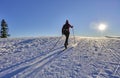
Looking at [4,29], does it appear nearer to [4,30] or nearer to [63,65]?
[4,30]

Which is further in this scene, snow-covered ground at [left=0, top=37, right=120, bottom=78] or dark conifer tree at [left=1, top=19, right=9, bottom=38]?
dark conifer tree at [left=1, top=19, right=9, bottom=38]

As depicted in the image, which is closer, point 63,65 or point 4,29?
point 63,65

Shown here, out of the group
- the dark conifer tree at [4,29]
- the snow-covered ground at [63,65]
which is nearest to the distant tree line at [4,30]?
the dark conifer tree at [4,29]

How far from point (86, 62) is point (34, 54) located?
5097 mm

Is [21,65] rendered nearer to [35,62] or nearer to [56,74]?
[35,62]

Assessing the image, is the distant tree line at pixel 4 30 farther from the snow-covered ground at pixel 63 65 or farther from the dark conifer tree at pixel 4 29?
the snow-covered ground at pixel 63 65

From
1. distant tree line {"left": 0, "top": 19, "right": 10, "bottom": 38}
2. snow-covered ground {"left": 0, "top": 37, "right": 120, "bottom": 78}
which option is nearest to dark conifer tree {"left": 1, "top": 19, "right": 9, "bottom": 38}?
distant tree line {"left": 0, "top": 19, "right": 10, "bottom": 38}

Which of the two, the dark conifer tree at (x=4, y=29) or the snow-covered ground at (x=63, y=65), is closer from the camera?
the snow-covered ground at (x=63, y=65)

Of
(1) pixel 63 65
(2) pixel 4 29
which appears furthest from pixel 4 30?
(1) pixel 63 65

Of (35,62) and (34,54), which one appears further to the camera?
(34,54)

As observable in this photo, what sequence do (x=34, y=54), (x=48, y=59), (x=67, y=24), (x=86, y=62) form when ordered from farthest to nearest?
1. (x=67, y=24)
2. (x=34, y=54)
3. (x=48, y=59)
4. (x=86, y=62)

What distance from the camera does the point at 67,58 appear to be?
1573 centimetres

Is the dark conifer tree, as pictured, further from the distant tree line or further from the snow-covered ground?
the snow-covered ground

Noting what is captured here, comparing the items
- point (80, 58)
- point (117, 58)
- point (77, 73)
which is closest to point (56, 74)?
point (77, 73)
